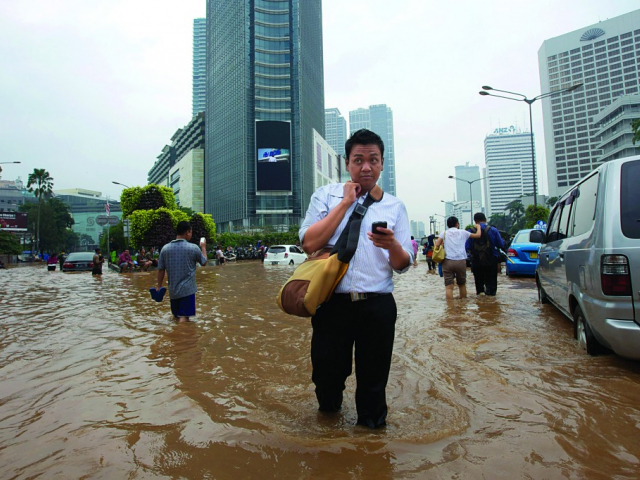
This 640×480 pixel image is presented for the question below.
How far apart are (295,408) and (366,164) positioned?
1714mm

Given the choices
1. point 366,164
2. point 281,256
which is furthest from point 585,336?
point 281,256

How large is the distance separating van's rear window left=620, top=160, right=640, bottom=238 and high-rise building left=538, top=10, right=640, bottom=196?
432 ft

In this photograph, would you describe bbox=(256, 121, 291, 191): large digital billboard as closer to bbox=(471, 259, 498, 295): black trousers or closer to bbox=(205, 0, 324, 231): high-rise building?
bbox=(205, 0, 324, 231): high-rise building

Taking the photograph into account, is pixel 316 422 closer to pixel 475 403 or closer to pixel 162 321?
pixel 475 403

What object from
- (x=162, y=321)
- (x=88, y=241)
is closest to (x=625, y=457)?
(x=162, y=321)

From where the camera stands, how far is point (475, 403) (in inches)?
115

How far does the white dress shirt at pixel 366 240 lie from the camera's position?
7.52ft

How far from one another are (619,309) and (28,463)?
4015 millimetres

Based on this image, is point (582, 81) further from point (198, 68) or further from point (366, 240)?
point (366, 240)

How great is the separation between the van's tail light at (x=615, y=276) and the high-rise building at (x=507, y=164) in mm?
143097

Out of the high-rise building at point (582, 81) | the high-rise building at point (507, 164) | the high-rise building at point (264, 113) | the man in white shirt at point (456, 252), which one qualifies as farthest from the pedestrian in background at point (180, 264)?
the high-rise building at point (507, 164)

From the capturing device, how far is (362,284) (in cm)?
228

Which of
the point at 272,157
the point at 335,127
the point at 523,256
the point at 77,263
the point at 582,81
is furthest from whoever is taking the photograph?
the point at 335,127

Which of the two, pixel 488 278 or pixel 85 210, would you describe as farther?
pixel 85 210
